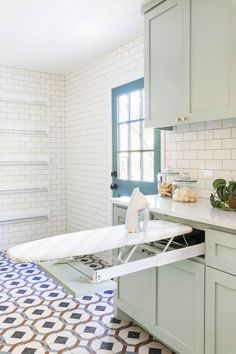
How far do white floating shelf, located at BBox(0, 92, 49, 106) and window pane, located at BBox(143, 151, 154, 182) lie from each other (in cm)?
208

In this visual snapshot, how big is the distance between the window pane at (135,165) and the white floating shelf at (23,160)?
5.51ft

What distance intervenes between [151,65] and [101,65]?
1509mm

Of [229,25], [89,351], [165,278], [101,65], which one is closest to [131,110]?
[101,65]

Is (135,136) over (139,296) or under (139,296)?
over

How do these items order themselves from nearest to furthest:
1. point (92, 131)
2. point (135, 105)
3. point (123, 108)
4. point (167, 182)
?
point (167, 182) < point (135, 105) < point (123, 108) < point (92, 131)

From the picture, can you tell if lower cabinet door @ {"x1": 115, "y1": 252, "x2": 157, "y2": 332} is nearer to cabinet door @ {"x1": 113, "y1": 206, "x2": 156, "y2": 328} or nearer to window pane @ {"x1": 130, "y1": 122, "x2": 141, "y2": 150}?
cabinet door @ {"x1": 113, "y1": 206, "x2": 156, "y2": 328}

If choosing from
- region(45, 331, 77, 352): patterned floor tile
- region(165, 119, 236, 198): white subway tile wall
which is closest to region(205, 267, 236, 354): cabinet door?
region(165, 119, 236, 198): white subway tile wall

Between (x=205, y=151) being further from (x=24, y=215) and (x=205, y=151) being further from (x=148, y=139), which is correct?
(x=24, y=215)

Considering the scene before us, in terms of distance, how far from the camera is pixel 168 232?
5.57 feet

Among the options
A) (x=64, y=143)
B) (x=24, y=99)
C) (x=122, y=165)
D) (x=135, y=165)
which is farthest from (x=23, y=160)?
(x=135, y=165)

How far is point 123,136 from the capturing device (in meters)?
3.54

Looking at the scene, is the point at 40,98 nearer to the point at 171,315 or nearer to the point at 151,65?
the point at 151,65

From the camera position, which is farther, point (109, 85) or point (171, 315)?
point (109, 85)

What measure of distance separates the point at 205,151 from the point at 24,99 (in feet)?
9.47
